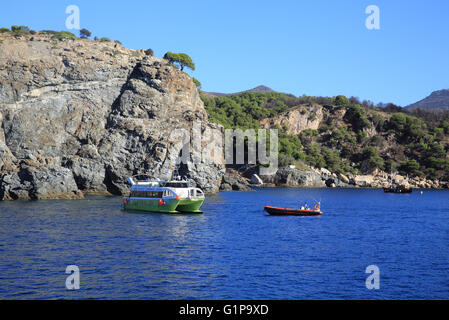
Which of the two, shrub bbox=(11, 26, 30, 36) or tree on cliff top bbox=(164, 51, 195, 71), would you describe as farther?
tree on cliff top bbox=(164, 51, 195, 71)

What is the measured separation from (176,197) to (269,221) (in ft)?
45.5

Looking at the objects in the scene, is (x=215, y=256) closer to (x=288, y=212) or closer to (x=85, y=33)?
(x=288, y=212)

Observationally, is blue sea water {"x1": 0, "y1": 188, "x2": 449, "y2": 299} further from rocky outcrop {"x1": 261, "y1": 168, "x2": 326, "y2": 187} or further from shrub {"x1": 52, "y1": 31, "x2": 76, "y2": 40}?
rocky outcrop {"x1": 261, "y1": 168, "x2": 326, "y2": 187}

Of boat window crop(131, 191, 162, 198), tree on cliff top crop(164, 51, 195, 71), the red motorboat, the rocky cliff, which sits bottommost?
the red motorboat

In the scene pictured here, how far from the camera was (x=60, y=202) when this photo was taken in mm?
81688

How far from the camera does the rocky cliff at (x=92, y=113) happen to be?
337 ft

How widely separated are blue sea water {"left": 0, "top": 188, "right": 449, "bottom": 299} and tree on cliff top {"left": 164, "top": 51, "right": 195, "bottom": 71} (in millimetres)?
90664

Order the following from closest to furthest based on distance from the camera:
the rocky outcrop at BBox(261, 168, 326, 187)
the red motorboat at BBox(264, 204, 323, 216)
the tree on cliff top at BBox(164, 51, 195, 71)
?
the red motorboat at BBox(264, 204, 323, 216), the tree on cliff top at BBox(164, 51, 195, 71), the rocky outcrop at BBox(261, 168, 326, 187)

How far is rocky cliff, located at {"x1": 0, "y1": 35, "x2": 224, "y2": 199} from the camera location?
102750 mm

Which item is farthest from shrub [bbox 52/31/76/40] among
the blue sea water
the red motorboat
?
the red motorboat

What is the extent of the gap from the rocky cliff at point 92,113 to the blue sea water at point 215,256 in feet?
123
